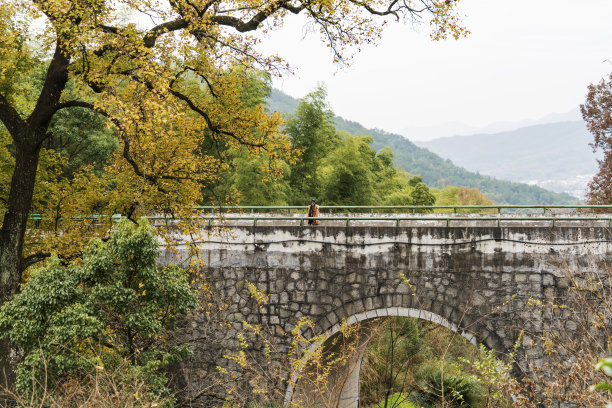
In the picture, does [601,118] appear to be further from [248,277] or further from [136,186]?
[136,186]

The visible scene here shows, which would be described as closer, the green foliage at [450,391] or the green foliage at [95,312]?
the green foliage at [95,312]

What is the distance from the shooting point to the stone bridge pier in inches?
A: 379

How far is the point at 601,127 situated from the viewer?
19203mm

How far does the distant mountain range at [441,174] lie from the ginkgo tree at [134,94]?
107790mm

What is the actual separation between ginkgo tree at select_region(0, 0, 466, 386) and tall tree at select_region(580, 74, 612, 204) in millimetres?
12114

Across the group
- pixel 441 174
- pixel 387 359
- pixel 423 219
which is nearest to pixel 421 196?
pixel 387 359

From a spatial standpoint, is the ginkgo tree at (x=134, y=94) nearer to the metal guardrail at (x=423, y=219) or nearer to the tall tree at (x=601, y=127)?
the metal guardrail at (x=423, y=219)

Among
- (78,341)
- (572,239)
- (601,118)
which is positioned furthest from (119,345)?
(601,118)

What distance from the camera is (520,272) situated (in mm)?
9688

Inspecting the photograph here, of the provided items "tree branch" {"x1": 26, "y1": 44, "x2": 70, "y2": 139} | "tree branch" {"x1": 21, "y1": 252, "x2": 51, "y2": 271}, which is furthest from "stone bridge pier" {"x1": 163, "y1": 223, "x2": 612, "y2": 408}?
"tree branch" {"x1": 26, "y1": 44, "x2": 70, "y2": 139}

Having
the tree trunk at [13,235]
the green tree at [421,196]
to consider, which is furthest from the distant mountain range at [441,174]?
the tree trunk at [13,235]

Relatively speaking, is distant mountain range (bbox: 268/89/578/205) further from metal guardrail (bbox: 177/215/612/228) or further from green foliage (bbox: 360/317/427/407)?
metal guardrail (bbox: 177/215/612/228)

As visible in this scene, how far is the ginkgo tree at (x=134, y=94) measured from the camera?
8.27m

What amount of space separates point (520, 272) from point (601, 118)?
12.5 m
